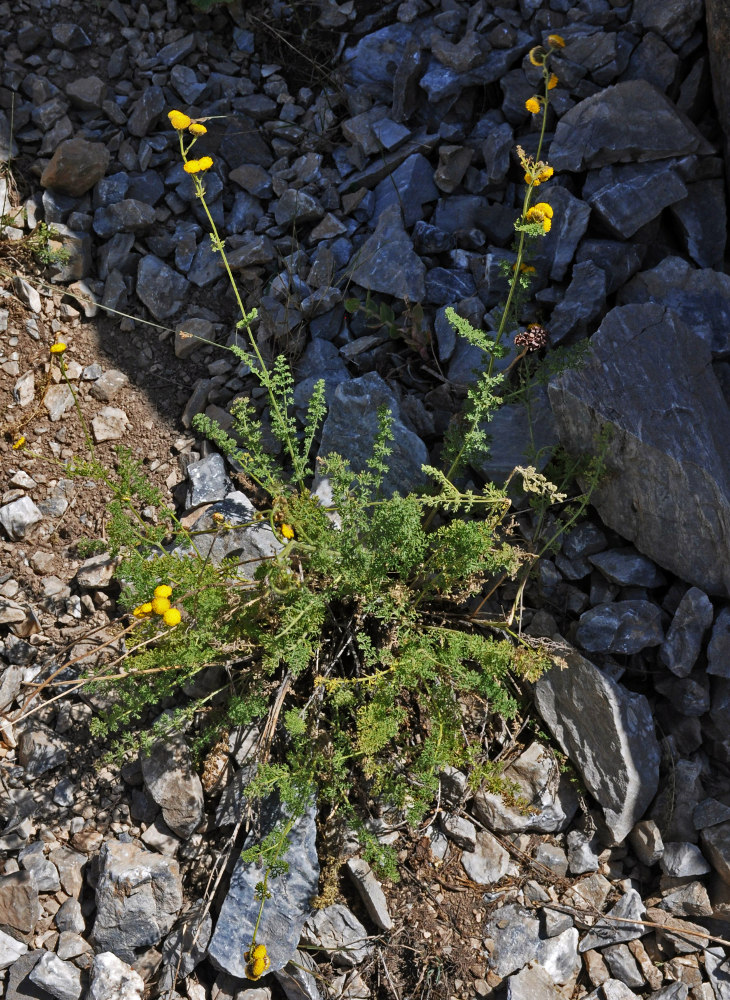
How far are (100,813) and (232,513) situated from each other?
1.27m

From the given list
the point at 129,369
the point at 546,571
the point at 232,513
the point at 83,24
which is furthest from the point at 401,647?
the point at 83,24

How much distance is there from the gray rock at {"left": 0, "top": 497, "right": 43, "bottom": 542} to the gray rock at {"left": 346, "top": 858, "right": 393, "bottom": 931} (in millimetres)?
1924

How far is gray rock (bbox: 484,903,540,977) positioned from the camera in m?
2.94

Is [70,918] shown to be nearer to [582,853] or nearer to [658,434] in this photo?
[582,853]

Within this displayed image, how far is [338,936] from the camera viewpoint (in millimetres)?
2951

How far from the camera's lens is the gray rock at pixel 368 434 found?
353cm

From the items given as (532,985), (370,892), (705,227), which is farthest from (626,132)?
(532,985)

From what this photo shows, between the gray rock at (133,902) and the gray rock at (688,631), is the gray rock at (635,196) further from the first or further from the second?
the gray rock at (133,902)

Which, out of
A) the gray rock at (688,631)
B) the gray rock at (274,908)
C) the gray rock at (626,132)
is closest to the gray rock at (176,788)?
the gray rock at (274,908)

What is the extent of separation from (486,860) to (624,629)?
1.01m

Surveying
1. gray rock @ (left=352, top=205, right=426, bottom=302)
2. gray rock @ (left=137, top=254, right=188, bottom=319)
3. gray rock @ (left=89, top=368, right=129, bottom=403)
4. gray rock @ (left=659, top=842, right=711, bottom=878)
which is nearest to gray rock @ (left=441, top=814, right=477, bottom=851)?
gray rock @ (left=659, top=842, right=711, bottom=878)

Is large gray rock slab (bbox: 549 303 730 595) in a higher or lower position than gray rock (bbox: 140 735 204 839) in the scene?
higher

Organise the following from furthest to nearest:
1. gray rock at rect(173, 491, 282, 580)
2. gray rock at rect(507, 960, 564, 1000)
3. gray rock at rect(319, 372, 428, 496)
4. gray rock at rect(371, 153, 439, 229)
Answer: gray rock at rect(371, 153, 439, 229), gray rock at rect(319, 372, 428, 496), gray rock at rect(173, 491, 282, 580), gray rock at rect(507, 960, 564, 1000)

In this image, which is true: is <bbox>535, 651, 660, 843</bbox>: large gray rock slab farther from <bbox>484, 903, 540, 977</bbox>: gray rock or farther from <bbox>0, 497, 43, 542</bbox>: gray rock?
<bbox>0, 497, 43, 542</bbox>: gray rock
